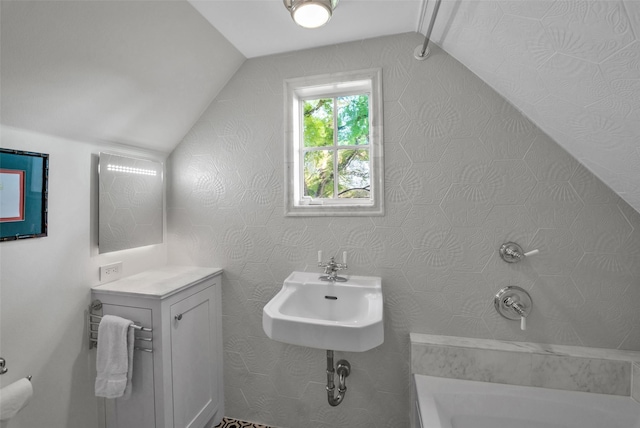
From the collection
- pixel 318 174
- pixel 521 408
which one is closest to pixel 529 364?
pixel 521 408

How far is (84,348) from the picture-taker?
1540 mm

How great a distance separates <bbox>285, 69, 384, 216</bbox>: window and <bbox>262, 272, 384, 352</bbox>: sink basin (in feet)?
1.41

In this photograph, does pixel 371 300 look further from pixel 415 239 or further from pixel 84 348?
pixel 84 348

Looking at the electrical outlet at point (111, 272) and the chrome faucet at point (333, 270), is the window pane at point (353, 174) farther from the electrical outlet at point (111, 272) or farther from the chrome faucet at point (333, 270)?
the electrical outlet at point (111, 272)

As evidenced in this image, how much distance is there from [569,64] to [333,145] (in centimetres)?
121

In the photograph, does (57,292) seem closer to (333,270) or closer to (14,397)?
(14,397)

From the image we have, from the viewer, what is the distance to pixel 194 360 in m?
1.71

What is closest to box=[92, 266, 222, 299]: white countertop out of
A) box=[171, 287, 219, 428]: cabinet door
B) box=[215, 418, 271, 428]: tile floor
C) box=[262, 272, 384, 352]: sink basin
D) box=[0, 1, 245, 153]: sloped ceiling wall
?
box=[171, 287, 219, 428]: cabinet door

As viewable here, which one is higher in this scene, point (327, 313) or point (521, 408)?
point (327, 313)

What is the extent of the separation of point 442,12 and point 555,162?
954mm

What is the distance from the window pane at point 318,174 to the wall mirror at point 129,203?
1.02 meters

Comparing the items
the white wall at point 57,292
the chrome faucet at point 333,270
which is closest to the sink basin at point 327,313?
the chrome faucet at point 333,270

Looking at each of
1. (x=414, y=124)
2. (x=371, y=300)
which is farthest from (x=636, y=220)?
(x=371, y=300)

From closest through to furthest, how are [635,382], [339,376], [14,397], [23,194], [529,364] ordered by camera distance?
[14,397] → [23,194] → [635,382] → [529,364] → [339,376]
